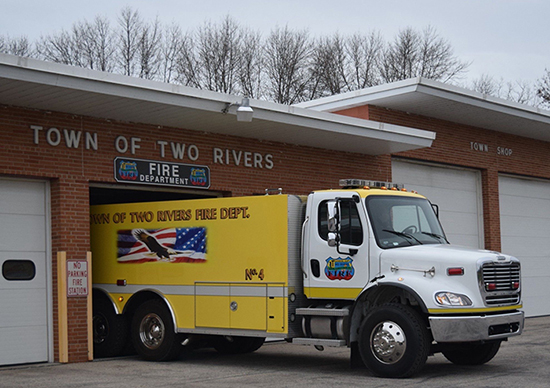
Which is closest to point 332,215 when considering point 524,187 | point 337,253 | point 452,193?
point 337,253

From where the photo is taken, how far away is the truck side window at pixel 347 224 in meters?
12.1

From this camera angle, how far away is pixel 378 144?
18.8m

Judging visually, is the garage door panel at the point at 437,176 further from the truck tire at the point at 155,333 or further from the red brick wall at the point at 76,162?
the truck tire at the point at 155,333

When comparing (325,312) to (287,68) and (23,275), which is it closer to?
(23,275)

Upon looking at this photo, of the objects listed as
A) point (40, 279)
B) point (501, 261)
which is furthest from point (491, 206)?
point (40, 279)

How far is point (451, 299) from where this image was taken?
1120 centimetres

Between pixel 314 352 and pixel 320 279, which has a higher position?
pixel 320 279

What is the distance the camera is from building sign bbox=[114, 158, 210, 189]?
1489cm

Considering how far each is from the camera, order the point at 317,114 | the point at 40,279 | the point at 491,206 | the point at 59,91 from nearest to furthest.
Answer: the point at 59,91
the point at 40,279
the point at 317,114
the point at 491,206

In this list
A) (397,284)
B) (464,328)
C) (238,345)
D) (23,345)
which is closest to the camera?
(464,328)

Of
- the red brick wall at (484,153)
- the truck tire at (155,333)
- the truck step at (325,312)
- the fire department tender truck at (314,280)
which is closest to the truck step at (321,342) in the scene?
the fire department tender truck at (314,280)

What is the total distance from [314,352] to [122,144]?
509cm

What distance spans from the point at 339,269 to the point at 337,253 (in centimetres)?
23

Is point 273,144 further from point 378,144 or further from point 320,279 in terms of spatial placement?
point 320,279
